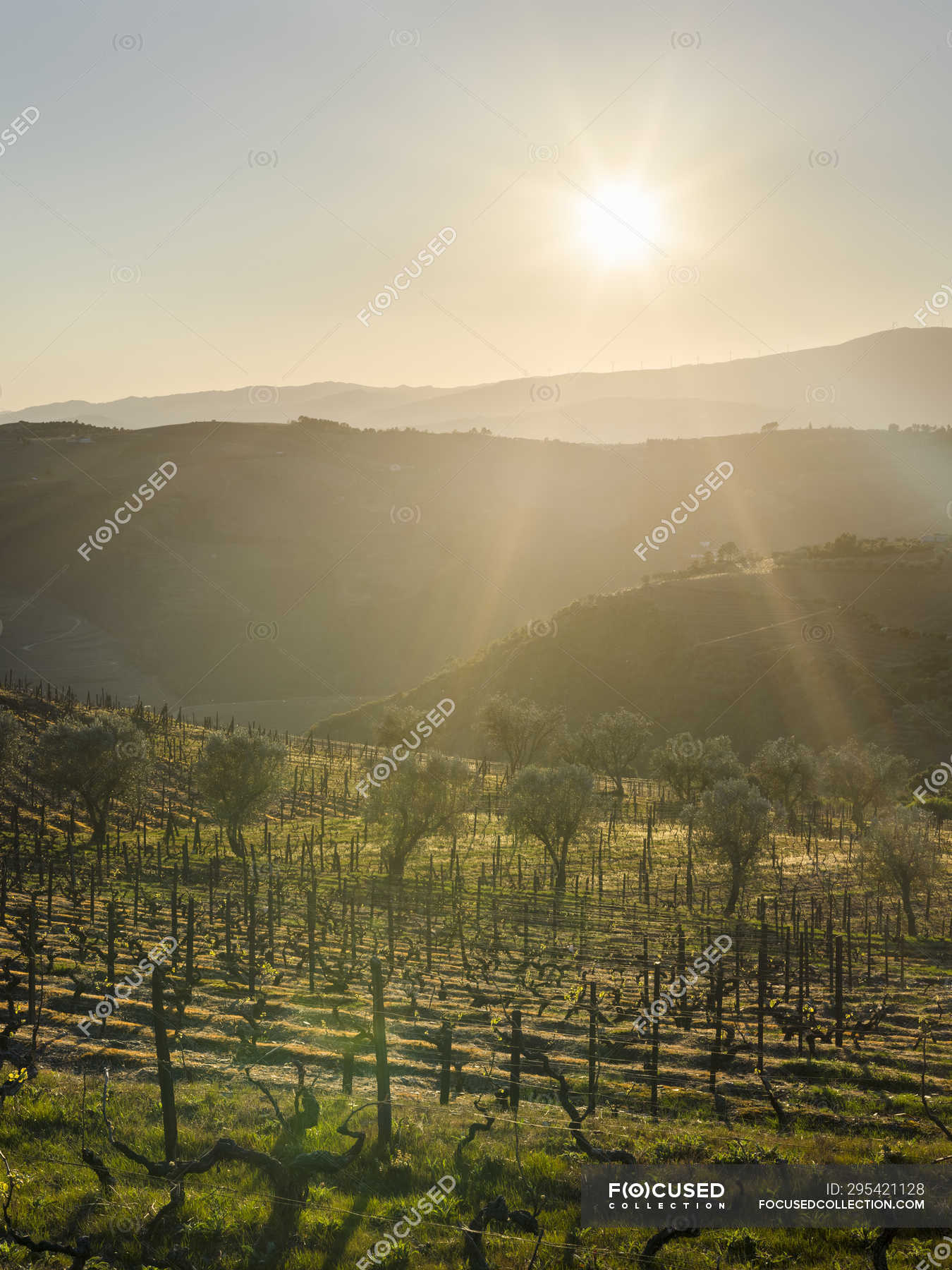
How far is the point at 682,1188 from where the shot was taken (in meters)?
12.3

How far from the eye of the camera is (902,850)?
39.5 m

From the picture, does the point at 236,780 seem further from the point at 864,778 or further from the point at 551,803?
the point at 864,778

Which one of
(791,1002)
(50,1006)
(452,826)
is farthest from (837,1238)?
(452,826)

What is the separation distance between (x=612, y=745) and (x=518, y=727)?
9.34 meters

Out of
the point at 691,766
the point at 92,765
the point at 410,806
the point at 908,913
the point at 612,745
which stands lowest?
the point at 908,913

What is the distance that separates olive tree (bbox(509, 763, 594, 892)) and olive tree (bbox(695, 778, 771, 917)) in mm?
6958

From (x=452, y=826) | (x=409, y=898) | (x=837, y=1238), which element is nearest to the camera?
(x=837, y=1238)

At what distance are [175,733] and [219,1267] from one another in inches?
2707

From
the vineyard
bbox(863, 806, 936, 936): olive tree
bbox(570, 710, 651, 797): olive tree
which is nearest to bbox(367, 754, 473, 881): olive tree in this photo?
the vineyard

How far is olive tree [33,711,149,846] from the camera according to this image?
48.5m

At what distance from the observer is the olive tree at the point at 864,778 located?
6450 centimetres

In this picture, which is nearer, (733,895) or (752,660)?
(733,895)

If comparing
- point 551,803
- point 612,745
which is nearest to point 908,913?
point 551,803

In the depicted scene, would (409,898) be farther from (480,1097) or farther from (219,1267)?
(219,1267)
